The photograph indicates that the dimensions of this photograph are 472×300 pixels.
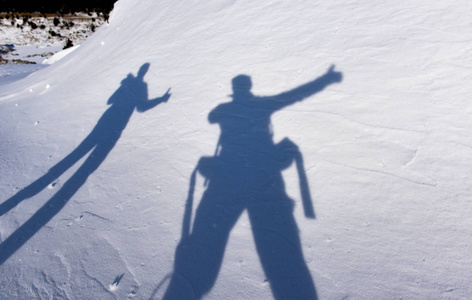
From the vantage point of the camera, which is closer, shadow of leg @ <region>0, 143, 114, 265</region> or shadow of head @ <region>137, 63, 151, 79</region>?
shadow of leg @ <region>0, 143, 114, 265</region>

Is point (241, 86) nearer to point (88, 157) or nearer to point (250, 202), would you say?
point (250, 202)

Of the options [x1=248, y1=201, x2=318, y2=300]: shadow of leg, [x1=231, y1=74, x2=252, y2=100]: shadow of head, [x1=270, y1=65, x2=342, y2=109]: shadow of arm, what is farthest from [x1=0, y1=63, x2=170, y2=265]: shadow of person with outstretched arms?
[x1=248, y1=201, x2=318, y2=300]: shadow of leg

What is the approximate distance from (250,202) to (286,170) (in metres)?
0.45

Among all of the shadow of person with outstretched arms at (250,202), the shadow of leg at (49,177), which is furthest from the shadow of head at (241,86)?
the shadow of leg at (49,177)

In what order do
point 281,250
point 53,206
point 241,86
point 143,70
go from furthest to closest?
point 143,70 < point 241,86 < point 53,206 < point 281,250

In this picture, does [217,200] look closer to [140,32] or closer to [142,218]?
[142,218]

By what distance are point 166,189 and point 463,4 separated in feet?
13.0

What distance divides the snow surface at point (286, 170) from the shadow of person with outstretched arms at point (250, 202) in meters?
0.03

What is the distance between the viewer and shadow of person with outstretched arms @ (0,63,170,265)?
2.68 metres

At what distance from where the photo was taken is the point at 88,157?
11.9ft

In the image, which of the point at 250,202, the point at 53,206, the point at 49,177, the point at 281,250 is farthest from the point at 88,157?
the point at 281,250

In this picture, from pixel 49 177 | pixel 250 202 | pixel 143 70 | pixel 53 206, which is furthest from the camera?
pixel 143 70

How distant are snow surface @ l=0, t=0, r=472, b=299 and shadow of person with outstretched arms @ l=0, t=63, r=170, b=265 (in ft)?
0.08

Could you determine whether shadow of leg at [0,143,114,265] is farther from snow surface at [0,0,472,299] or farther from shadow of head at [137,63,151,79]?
shadow of head at [137,63,151,79]
